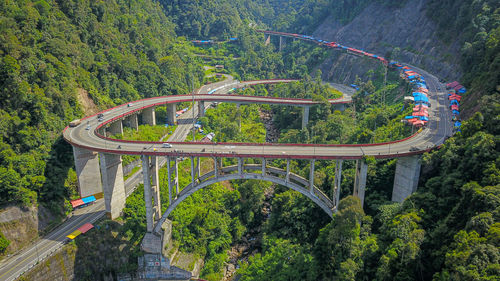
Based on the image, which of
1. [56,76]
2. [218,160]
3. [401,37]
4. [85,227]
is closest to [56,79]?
[56,76]

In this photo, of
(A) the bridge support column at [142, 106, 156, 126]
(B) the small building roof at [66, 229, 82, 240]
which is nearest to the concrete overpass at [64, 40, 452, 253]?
(B) the small building roof at [66, 229, 82, 240]

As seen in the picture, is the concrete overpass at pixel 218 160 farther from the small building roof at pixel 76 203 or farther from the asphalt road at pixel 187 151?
the small building roof at pixel 76 203

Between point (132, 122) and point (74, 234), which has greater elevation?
point (132, 122)

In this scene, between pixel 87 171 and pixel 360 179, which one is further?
pixel 87 171

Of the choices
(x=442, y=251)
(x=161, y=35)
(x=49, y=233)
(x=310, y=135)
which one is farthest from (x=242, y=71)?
(x=442, y=251)

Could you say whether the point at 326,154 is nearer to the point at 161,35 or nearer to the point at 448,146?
the point at 448,146

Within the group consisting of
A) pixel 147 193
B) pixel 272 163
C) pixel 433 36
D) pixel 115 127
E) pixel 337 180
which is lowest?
pixel 272 163

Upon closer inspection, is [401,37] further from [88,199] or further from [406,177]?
[88,199]
